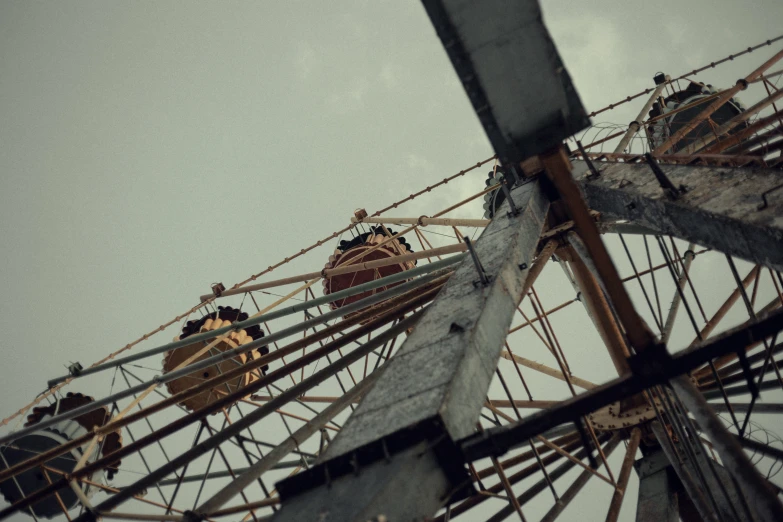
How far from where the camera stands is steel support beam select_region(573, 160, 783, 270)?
5.12 m

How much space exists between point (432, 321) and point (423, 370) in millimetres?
913

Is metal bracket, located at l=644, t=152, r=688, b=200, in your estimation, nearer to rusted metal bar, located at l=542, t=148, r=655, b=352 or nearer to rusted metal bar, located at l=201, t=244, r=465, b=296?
rusted metal bar, located at l=542, t=148, r=655, b=352

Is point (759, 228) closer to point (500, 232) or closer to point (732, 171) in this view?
point (732, 171)

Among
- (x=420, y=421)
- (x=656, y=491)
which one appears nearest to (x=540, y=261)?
(x=656, y=491)

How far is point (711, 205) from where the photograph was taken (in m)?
5.77

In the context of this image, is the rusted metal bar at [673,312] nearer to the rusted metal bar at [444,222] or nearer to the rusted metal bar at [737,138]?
the rusted metal bar at [737,138]

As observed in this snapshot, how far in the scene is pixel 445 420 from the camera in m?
4.01

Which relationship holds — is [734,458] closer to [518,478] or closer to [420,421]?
[420,421]

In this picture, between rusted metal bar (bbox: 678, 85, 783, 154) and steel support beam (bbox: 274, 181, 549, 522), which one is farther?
rusted metal bar (bbox: 678, 85, 783, 154)

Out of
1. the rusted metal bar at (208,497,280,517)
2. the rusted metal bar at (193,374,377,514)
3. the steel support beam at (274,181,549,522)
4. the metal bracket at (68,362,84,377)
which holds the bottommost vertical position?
the rusted metal bar at (208,497,280,517)

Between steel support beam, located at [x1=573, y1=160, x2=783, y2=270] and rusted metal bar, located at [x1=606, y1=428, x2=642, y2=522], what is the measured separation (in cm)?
477

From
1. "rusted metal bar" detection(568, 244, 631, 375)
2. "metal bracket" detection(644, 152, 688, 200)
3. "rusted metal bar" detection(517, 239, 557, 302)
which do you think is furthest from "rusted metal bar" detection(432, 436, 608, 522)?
"metal bracket" detection(644, 152, 688, 200)

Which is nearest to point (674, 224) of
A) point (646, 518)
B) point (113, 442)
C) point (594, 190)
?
point (594, 190)

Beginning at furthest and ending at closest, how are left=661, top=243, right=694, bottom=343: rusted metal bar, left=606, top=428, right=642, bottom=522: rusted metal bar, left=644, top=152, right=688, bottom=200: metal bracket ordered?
left=661, top=243, right=694, bottom=343: rusted metal bar < left=606, top=428, right=642, bottom=522: rusted metal bar < left=644, top=152, right=688, bottom=200: metal bracket
